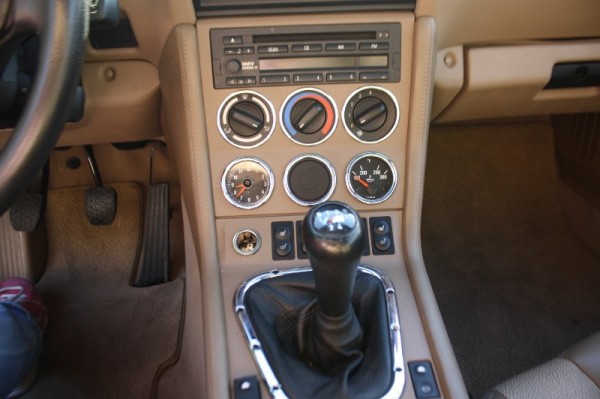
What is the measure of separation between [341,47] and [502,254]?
1019 mm

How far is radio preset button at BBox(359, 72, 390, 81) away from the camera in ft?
3.83

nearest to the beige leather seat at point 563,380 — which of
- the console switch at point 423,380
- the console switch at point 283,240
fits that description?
the console switch at point 423,380

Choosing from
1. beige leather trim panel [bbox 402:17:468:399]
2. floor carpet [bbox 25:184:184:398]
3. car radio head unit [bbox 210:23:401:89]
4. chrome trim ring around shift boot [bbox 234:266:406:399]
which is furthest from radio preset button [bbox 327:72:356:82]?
floor carpet [bbox 25:184:184:398]

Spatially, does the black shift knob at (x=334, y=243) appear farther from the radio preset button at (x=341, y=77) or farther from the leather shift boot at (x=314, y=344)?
the radio preset button at (x=341, y=77)

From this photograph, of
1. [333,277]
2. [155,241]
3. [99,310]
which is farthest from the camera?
[155,241]

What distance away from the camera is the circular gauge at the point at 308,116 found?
1158mm

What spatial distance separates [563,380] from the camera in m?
0.99

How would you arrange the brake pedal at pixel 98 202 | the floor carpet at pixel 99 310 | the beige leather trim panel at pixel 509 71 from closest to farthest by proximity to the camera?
the beige leather trim panel at pixel 509 71 → the floor carpet at pixel 99 310 → the brake pedal at pixel 98 202

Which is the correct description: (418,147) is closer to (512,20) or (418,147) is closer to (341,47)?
(341,47)

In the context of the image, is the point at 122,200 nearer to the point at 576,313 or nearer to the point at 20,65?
the point at 20,65

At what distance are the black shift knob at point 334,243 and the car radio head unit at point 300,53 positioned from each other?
0.41 meters

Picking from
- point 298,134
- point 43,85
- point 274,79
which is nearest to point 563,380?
point 298,134

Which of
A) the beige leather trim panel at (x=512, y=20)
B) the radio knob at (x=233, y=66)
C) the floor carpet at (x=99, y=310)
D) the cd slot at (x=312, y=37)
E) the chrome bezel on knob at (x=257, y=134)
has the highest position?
the beige leather trim panel at (x=512, y=20)

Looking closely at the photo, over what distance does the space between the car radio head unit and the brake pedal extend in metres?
0.77
